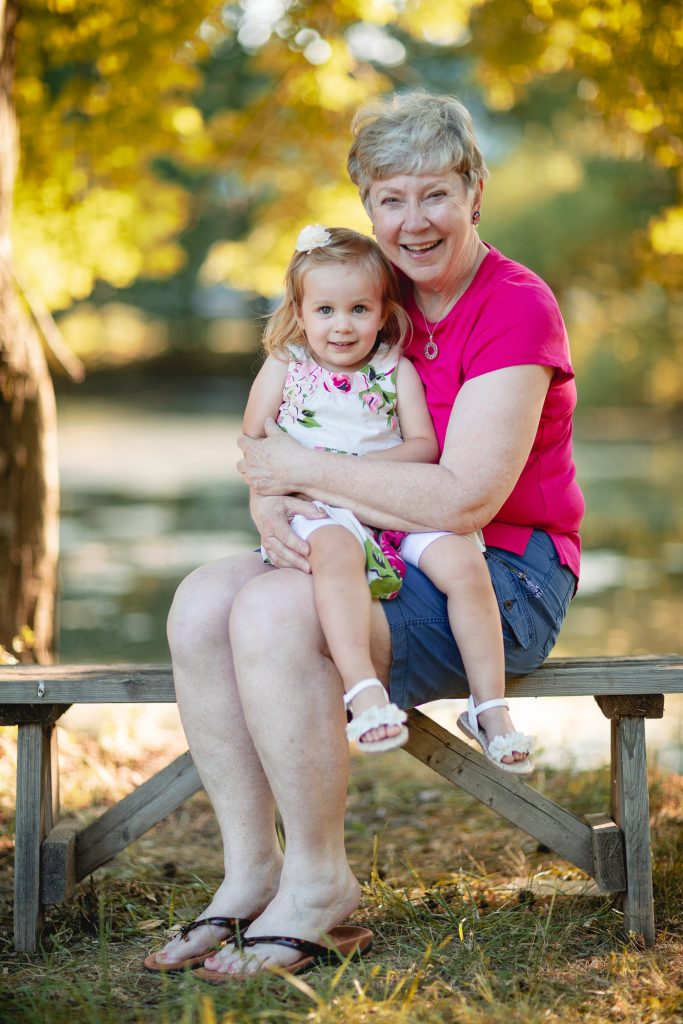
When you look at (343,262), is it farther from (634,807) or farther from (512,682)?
(634,807)

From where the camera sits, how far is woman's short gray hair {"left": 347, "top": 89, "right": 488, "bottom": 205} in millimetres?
2605

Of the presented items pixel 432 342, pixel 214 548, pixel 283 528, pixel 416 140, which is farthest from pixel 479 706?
pixel 214 548

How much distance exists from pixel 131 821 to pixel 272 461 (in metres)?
0.88

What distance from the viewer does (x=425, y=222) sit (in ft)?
8.63

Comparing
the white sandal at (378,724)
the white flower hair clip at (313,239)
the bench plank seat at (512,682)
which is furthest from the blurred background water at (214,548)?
the white flower hair clip at (313,239)

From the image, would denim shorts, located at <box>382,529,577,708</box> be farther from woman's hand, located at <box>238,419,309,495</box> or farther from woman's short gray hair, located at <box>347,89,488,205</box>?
woman's short gray hair, located at <box>347,89,488,205</box>

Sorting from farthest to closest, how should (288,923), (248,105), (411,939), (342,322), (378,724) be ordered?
(248,105) < (342,322) < (411,939) < (288,923) < (378,724)

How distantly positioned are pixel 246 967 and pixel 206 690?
0.54 meters

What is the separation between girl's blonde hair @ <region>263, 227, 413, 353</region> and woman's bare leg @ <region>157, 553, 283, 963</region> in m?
0.63

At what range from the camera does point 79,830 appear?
2.73 metres

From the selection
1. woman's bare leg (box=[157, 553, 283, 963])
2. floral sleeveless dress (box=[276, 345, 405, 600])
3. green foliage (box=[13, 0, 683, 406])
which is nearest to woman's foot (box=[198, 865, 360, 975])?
woman's bare leg (box=[157, 553, 283, 963])

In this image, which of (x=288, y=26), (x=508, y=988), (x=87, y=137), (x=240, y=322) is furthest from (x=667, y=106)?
(x=240, y=322)

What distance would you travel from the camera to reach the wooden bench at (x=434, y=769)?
256cm

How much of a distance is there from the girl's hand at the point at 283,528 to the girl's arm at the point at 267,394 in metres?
A: 0.24
